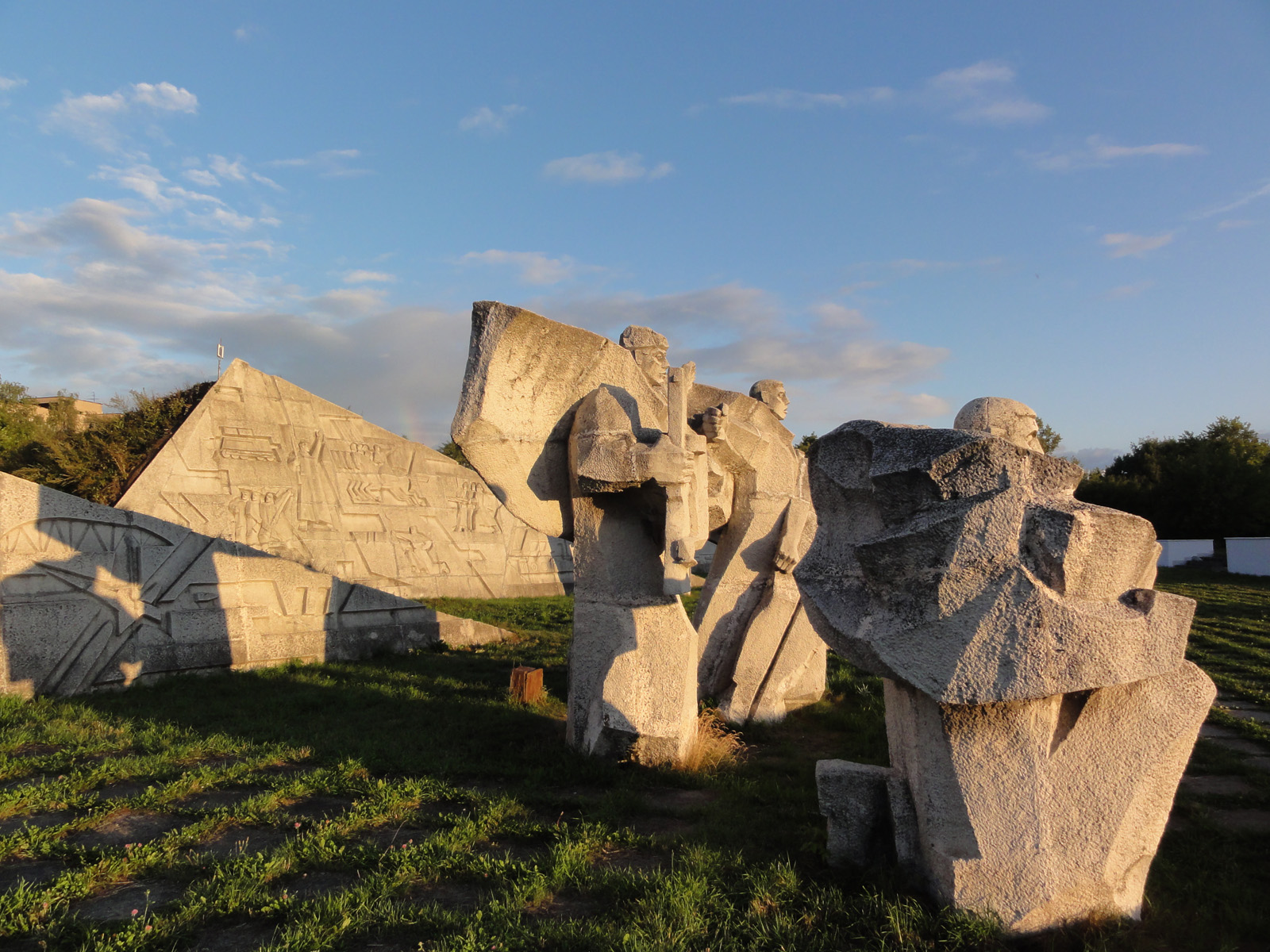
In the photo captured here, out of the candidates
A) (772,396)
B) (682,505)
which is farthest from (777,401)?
(682,505)

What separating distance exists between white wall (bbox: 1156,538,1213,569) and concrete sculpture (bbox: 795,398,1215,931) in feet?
79.2

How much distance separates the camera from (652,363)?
5277 mm

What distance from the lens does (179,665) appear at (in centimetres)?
698

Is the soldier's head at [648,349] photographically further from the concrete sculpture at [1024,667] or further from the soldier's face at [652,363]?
the concrete sculpture at [1024,667]

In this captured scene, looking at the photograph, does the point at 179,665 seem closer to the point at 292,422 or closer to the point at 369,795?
the point at 369,795

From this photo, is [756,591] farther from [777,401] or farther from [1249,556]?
[1249,556]

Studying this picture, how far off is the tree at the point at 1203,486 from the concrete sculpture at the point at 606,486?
24.1 meters

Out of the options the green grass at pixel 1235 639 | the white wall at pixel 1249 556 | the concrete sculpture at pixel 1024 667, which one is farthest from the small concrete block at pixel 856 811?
the white wall at pixel 1249 556

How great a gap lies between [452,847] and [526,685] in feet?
9.68

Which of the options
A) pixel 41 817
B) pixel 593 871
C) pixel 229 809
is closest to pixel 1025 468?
pixel 593 871

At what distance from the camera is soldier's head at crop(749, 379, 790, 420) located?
6.92 metres

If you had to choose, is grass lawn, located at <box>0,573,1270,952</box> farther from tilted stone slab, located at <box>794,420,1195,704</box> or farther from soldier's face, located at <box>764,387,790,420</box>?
soldier's face, located at <box>764,387,790,420</box>

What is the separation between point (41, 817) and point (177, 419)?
44.3ft

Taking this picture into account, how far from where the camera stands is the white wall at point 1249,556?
18594mm
